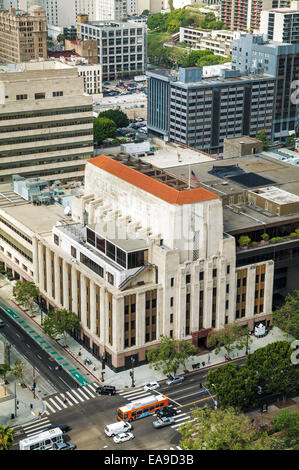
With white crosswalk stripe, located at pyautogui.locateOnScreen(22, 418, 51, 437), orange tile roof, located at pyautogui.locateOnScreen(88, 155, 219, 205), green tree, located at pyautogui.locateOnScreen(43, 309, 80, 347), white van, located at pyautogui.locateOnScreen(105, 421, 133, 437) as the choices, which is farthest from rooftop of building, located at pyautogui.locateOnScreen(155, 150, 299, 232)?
white crosswalk stripe, located at pyautogui.locateOnScreen(22, 418, 51, 437)

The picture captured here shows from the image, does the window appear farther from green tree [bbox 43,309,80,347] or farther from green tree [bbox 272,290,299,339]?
green tree [bbox 272,290,299,339]

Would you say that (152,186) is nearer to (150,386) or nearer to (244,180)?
(244,180)

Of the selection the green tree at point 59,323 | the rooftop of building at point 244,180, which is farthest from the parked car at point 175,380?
the rooftop of building at point 244,180

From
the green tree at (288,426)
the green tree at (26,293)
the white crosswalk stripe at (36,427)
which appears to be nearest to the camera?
the green tree at (288,426)

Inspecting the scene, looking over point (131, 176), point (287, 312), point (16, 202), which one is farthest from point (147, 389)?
point (16, 202)

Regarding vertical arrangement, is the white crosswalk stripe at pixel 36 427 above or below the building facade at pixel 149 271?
below

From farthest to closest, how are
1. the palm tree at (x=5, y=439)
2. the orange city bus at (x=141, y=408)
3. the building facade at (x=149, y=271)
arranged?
the building facade at (x=149, y=271) < the orange city bus at (x=141, y=408) < the palm tree at (x=5, y=439)

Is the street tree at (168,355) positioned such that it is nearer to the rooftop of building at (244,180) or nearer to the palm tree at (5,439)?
the rooftop of building at (244,180)
